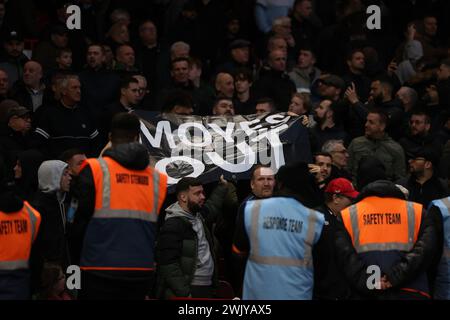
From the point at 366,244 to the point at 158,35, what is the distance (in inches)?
353

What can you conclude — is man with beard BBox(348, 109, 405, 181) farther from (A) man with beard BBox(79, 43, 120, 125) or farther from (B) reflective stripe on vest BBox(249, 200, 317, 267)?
(B) reflective stripe on vest BBox(249, 200, 317, 267)

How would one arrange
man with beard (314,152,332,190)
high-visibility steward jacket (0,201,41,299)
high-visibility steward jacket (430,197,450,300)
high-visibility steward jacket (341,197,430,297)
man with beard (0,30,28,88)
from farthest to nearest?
man with beard (0,30,28,88)
man with beard (314,152,332,190)
high-visibility steward jacket (430,197,450,300)
high-visibility steward jacket (341,197,430,297)
high-visibility steward jacket (0,201,41,299)

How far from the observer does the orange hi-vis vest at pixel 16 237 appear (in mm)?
9766

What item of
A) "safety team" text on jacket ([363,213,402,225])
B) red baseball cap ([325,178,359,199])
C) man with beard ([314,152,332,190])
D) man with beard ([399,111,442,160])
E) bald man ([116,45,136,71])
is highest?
bald man ([116,45,136,71])

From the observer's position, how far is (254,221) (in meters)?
9.94

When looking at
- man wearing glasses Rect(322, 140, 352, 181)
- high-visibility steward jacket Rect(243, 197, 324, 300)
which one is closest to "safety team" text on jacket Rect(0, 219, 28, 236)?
high-visibility steward jacket Rect(243, 197, 324, 300)

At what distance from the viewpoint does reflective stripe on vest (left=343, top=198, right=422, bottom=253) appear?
1011 cm

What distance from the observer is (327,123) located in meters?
14.9

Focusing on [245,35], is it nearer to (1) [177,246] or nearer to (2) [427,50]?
(2) [427,50]

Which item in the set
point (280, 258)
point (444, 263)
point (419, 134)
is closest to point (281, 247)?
point (280, 258)

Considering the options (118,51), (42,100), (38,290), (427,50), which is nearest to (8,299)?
(38,290)

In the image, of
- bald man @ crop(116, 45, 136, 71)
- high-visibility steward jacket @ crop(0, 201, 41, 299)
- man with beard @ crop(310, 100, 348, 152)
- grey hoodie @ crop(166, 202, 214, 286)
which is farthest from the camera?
bald man @ crop(116, 45, 136, 71)

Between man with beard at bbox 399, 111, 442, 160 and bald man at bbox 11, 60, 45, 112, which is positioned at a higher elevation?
bald man at bbox 11, 60, 45, 112

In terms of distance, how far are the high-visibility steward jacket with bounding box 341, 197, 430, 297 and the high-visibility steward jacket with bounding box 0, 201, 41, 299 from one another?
2.59m
